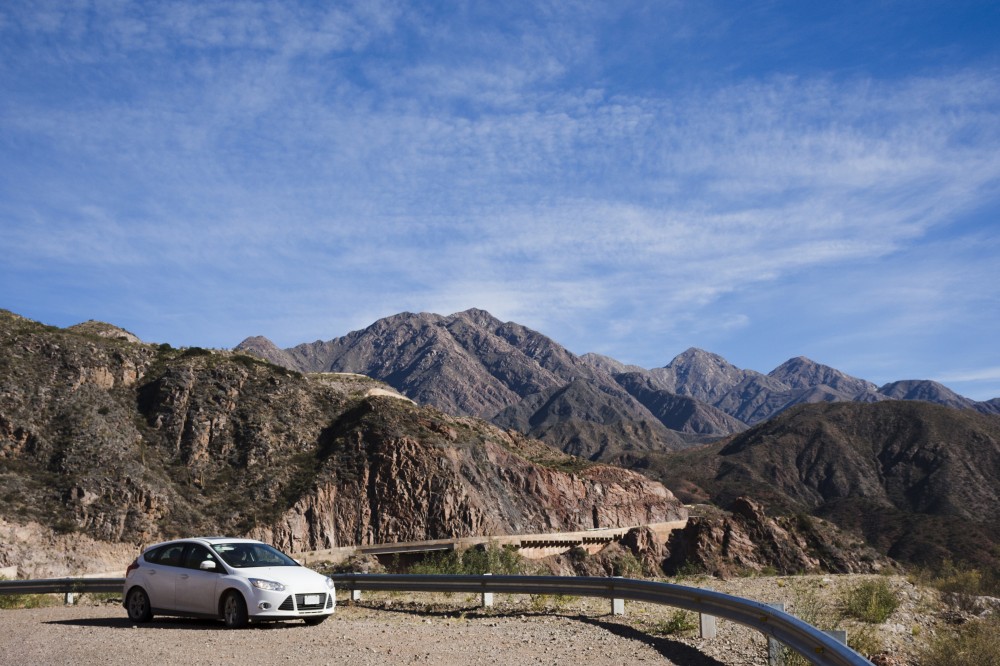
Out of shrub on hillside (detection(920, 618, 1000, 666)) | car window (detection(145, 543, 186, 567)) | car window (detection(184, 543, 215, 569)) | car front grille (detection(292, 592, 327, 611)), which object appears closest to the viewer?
shrub on hillside (detection(920, 618, 1000, 666))

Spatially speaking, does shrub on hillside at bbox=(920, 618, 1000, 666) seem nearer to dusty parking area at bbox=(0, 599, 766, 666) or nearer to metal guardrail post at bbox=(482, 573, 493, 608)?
dusty parking area at bbox=(0, 599, 766, 666)

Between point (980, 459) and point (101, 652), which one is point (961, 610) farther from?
point (980, 459)

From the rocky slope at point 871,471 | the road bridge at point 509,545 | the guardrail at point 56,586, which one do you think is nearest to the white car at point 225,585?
the guardrail at point 56,586

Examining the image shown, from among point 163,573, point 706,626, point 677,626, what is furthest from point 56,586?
point 706,626

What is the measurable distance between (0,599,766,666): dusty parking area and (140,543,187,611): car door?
42 centimetres

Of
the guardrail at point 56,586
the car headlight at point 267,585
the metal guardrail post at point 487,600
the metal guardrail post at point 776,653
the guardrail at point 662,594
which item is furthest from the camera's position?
the guardrail at point 56,586

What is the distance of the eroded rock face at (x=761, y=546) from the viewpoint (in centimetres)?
5309

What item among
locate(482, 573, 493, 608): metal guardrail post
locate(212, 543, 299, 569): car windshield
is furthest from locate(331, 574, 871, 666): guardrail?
locate(212, 543, 299, 569): car windshield

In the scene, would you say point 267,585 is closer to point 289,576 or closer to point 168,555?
point 289,576

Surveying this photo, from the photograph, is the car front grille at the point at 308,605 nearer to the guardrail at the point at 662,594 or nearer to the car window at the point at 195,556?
the car window at the point at 195,556

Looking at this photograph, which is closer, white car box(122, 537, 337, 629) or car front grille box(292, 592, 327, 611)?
white car box(122, 537, 337, 629)

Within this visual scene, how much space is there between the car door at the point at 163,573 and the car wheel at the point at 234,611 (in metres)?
1.23

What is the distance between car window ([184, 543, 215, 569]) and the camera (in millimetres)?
13648

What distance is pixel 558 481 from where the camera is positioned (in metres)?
77.6
